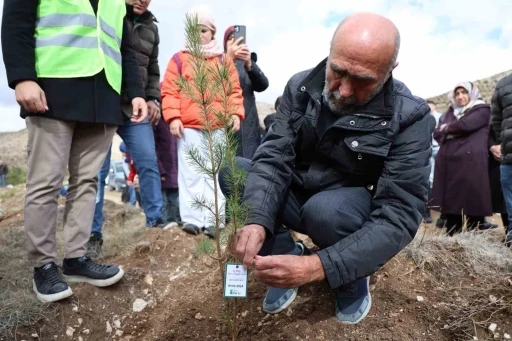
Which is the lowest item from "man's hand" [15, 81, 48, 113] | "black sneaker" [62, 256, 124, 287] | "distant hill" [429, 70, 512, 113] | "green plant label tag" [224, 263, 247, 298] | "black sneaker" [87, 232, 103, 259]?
"distant hill" [429, 70, 512, 113]

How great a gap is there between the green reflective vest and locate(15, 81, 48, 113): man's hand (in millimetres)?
112

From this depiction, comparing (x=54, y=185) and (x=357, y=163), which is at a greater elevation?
(x=357, y=163)

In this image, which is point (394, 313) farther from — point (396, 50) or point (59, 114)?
point (59, 114)

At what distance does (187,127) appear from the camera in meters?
2.86

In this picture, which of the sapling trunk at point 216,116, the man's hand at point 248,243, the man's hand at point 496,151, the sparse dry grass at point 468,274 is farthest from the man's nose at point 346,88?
the man's hand at point 496,151

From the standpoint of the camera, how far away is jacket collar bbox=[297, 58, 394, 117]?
62.9 inches

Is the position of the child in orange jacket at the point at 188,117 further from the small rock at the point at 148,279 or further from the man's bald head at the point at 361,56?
the man's bald head at the point at 361,56

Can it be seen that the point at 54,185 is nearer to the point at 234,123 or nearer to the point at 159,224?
the point at 234,123

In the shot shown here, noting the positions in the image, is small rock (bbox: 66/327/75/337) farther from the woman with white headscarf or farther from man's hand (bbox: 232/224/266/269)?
the woman with white headscarf

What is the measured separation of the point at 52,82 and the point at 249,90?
5.55 feet

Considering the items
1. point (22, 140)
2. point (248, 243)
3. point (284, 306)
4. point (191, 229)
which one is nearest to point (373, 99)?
point (248, 243)

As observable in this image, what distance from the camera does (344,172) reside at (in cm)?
179

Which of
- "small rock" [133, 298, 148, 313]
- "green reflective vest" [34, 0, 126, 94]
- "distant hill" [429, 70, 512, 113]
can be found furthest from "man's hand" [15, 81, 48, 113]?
"distant hill" [429, 70, 512, 113]

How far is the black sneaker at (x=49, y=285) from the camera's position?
1.89 meters
